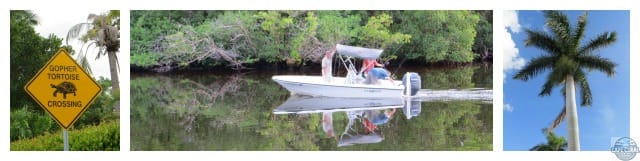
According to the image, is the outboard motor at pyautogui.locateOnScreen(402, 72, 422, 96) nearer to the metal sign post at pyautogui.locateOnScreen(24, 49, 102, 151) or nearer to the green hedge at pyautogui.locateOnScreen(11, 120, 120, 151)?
the green hedge at pyautogui.locateOnScreen(11, 120, 120, 151)

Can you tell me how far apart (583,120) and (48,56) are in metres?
6.91

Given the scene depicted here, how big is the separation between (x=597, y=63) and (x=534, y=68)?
0.82m

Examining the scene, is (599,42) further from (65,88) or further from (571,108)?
(65,88)

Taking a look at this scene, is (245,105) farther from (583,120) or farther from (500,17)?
(583,120)

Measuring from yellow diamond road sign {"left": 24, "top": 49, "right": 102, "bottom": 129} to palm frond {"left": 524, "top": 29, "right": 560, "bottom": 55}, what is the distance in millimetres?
5451

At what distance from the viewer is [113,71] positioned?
1218 centimetres

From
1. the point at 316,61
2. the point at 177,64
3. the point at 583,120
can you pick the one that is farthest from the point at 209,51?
the point at 583,120

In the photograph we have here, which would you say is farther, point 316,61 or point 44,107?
point 316,61

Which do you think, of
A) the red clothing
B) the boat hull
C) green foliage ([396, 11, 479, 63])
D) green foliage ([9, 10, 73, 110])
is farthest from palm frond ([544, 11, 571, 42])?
green foliage ([9, 10, 73, 110])

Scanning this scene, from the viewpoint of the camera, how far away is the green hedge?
39.6 feet

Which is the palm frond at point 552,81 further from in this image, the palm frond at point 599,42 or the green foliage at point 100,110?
the green foliage at point 100,110

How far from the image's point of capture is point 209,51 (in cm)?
1253

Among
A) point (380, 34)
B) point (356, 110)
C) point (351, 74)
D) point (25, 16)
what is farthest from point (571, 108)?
point (25, 16)
